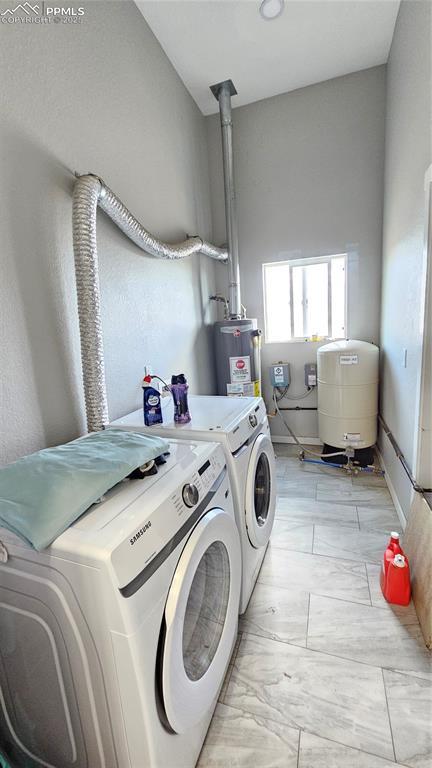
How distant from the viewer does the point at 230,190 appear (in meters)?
2.74

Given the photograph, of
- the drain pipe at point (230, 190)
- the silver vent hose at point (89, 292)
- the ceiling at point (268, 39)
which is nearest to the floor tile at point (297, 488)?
the drain pipe at point (230, 190)

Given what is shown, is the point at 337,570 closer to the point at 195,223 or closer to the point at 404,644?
the point at 404,644

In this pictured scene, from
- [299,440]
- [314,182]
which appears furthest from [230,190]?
[299,440]

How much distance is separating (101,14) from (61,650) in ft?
8.48

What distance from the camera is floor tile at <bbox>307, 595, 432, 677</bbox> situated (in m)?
1.21

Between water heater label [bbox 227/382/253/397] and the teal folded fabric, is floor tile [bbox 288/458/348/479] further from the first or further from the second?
the teal folded fabric

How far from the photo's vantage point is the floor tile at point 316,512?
80.2 inches

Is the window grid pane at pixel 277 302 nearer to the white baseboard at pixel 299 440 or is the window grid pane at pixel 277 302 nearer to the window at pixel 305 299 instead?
the window at pixel 305 299

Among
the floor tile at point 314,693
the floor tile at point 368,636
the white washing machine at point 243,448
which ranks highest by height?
the white washing machine at point 243,448

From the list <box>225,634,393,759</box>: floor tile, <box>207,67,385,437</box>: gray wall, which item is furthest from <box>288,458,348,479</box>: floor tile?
<box>225,634,393,759</box>: floor tile

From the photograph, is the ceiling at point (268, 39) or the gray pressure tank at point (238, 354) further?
the gray pressure tank at point (238, 354)

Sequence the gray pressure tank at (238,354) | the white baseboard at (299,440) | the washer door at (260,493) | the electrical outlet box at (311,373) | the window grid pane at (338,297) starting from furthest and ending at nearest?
1. the white baseboard at (299,440)
2. the electrical outlet box at (311,373)
3. the window grid pane at (338,297)
4. the gray pressure tank at (238,354)
5. the washer door at (260,493)

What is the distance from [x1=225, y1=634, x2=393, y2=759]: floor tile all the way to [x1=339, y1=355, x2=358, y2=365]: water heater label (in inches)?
74.4

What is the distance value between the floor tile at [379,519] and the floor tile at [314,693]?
888mm
